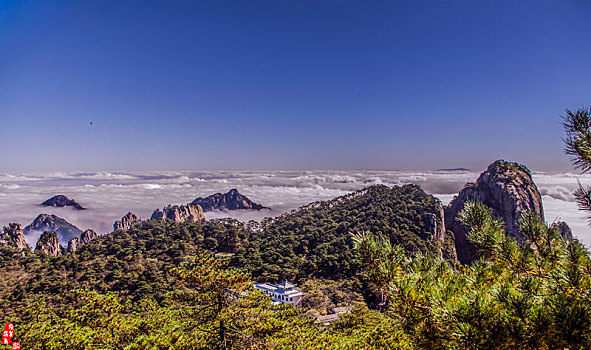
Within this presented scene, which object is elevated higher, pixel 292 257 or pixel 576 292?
pixel 576 292

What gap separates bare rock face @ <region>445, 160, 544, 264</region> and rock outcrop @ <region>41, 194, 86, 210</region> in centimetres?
12650

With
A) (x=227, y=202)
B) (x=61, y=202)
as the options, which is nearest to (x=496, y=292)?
(x=227, y=202)

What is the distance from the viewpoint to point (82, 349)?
9.20 metres

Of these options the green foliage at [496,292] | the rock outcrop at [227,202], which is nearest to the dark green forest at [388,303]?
the green foliage at [496,292]

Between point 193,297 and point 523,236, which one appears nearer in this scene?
point 523,236

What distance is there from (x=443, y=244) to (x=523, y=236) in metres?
47.4

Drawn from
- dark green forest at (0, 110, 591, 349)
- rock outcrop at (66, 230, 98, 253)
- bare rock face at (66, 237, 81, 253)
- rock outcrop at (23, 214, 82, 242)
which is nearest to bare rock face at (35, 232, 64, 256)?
rock outcrop at (66, 230, 98, 253)

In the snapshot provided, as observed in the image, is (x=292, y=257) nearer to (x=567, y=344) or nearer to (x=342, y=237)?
(x=342, y=237)

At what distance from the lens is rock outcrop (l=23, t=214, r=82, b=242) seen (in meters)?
97.2

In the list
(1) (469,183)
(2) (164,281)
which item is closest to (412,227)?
(1) (469,183)

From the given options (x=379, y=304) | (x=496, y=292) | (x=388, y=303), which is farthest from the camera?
(x=379, y=304)

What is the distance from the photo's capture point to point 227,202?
378 feet

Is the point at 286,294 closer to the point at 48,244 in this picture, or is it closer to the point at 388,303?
the point at 388,303

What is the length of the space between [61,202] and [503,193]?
14397cm
